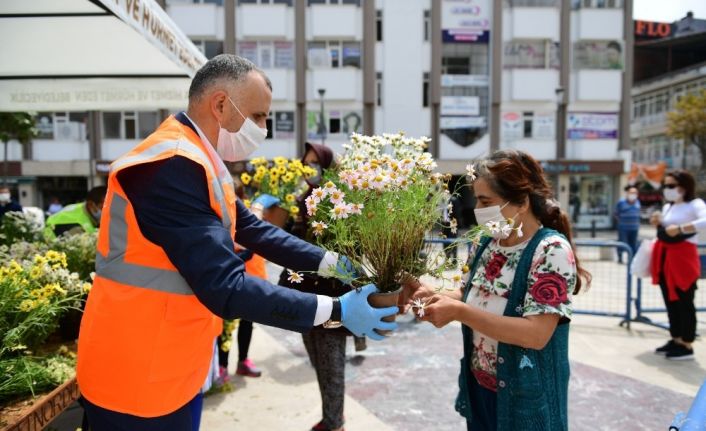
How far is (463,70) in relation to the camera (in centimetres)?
2497

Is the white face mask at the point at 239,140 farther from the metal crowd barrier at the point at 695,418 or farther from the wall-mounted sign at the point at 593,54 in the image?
the wall-mounted sign at the point at 593,54

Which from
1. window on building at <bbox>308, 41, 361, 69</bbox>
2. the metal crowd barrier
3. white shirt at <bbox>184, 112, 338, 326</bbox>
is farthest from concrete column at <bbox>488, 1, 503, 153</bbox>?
the metal crowd barrier

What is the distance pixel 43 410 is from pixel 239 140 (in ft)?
4.62

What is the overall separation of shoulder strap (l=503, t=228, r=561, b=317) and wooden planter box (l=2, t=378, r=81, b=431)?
6.27ft

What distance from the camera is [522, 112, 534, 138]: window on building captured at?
2478 centimetres

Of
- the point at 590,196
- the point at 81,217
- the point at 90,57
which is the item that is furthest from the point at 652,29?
the point at 81,217

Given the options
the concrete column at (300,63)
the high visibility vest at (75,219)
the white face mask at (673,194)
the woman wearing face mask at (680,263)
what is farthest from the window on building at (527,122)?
the high visibility vest at (75,219)

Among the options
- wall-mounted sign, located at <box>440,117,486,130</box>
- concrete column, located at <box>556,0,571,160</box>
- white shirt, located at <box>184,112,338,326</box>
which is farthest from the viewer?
concrete column, located at <box>556,0,571,160</box>

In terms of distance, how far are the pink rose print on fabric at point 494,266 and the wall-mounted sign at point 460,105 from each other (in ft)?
76.0

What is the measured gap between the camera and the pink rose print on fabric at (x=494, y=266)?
215cm

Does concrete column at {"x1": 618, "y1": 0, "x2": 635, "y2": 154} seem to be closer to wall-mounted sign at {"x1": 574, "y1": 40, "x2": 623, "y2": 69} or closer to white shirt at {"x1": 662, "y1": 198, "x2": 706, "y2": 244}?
wall-mounted sign at {"x1": 574, "y1": 40, "x2": 623, "y2": 69}

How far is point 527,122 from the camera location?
24828 mm

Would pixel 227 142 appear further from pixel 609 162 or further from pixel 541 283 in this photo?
pixel 609 162

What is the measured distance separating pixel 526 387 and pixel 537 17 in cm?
2593
